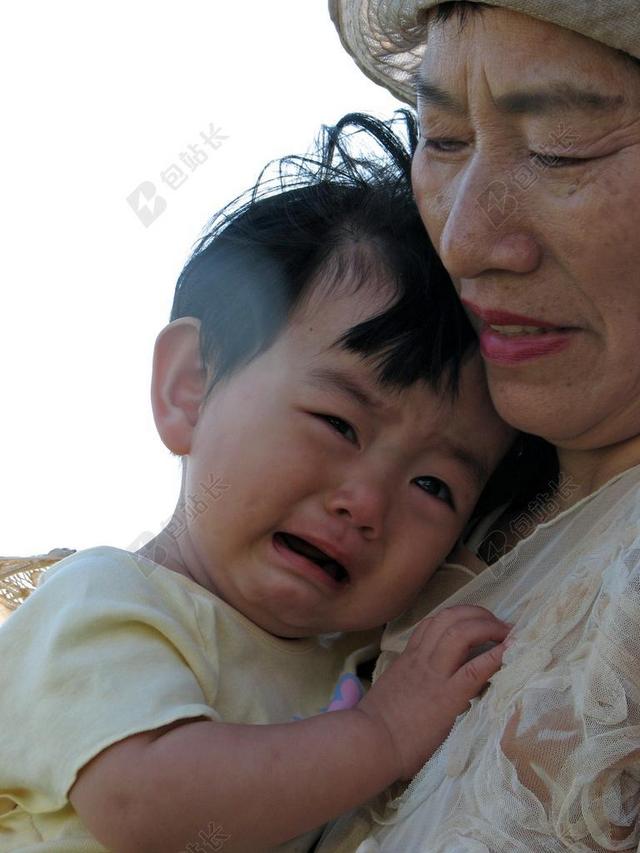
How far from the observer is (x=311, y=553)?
210cm

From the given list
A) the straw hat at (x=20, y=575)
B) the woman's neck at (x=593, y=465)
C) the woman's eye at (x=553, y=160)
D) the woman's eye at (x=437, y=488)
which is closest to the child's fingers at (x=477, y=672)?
the woman's neck at (x=593, y=465)

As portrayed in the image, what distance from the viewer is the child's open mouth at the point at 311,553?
6.85ft

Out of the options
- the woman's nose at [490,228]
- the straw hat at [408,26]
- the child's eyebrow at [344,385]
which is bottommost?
the child's eyebrow at [344,385]

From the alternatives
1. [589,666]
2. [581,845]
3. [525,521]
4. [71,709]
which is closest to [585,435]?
[525,521]

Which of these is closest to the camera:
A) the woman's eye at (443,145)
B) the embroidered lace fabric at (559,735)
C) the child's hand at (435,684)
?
the embroidered lace fabric at (559,735)

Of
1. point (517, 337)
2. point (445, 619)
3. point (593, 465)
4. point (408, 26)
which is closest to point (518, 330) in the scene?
point (517, 337)

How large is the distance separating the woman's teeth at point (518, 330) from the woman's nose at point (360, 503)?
1.15 feet

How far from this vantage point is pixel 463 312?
2.14m

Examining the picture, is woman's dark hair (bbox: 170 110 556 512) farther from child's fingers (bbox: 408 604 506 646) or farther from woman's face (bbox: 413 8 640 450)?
child's fingers (bbox: 408 604 506 646)

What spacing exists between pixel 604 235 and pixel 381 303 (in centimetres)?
53

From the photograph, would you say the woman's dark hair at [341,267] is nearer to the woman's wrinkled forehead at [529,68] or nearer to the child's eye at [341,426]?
the child's eye at [341,426]

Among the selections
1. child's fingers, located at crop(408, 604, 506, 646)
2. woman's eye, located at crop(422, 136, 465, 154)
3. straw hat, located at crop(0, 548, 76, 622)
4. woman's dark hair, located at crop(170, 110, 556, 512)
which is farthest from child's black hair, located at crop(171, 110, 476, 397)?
straw hat, located at crop(0, 548, 76, 622)

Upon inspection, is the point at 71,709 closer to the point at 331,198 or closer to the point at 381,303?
→ the point at 381,303

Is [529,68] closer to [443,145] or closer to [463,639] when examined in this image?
[443,145]
